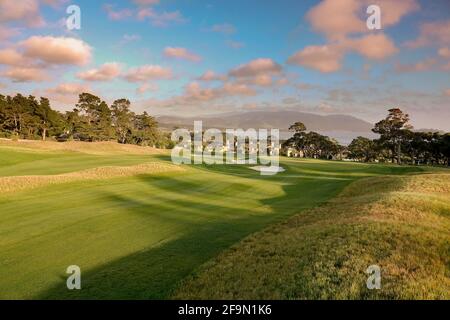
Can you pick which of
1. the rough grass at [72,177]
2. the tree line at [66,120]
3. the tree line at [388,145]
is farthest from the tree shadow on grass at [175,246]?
the tree line at [66,120]

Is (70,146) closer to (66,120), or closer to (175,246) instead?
(66,120)

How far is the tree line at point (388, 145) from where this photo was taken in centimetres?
9381

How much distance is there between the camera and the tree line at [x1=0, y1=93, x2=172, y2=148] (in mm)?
103562

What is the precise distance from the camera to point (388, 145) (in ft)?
325

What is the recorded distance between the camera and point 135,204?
70.0ft

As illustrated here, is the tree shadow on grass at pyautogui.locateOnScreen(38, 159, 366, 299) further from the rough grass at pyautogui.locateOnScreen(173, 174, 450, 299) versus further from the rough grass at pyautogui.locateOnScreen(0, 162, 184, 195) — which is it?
the rough grass at pyautogui.locateOnScreen(0, 162, 184, 195)

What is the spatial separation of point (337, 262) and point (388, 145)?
9825 centimetres

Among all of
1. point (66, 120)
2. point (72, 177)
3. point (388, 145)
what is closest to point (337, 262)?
point (72, 177)

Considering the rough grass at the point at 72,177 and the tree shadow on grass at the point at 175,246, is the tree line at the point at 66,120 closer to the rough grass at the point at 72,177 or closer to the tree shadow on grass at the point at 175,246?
the rough grass at the point at 72,177

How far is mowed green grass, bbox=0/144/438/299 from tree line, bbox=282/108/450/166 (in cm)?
7460

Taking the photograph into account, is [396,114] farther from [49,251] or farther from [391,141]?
[49,251]

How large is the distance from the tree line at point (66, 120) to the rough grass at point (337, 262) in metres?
99.5

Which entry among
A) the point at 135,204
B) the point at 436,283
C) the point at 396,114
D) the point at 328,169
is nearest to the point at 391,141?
the point at 396,114
